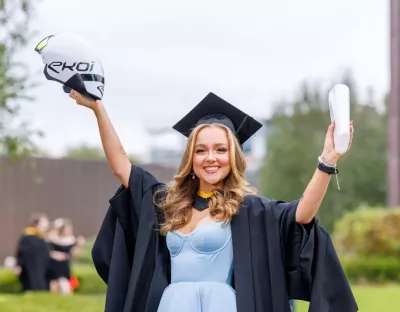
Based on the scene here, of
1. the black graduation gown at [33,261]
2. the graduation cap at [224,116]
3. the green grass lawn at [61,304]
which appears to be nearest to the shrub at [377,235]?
the green grass lawn at [61,304]

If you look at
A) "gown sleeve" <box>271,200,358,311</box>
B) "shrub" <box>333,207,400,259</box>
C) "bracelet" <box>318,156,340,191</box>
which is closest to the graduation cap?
"gown sleeve" <box>271,200,358,311</box>

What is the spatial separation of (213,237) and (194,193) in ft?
1.05

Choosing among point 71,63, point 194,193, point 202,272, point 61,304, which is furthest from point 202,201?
point 61,304

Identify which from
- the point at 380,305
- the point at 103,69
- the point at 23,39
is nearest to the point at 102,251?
the point at 103,69

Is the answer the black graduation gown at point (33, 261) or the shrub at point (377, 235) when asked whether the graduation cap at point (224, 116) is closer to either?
the black graduation gown at point (33, 261)

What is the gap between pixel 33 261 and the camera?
46.2 ft

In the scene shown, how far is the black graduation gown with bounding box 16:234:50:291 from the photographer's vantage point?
1407cm

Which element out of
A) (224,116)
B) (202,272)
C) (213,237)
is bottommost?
(202,272)

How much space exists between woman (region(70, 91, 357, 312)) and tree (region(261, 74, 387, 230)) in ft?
94.7

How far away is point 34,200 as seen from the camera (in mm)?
27406

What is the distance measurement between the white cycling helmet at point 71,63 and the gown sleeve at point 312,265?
1.01 m

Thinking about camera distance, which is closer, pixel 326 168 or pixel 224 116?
pixel 326 168

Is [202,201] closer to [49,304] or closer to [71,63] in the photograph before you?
[71,63]

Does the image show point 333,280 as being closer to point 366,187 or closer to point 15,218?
point 15,218
